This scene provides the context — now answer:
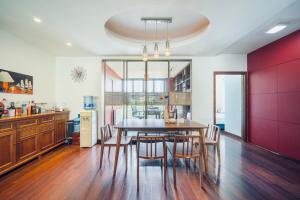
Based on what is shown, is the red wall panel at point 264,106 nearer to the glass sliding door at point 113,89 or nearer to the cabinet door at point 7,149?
the glass sliding door at point 113,89

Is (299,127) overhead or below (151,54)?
below

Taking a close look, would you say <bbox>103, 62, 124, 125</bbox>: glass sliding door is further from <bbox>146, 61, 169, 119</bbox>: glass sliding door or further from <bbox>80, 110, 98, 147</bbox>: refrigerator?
<bbox>146, 61, 169, 119</bbox>: glass sliding door

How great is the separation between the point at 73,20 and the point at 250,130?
5.37 m

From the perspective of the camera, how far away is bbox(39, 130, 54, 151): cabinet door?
3.45m

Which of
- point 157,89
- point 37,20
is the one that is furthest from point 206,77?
point 37,20

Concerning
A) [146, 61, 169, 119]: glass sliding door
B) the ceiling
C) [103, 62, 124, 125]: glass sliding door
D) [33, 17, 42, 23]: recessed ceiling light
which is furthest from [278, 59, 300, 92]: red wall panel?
[33, 17, 42, 23]: recessed ceiling light

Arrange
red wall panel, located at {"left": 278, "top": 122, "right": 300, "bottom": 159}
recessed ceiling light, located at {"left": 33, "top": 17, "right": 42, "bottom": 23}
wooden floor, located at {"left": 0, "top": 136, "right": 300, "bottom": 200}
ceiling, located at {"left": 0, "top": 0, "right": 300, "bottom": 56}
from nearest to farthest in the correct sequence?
wooden floor, located at {"left": 0, "top": 136, "right": 300, "bottom": 200} → ceiling, located at {"left": 0, "top": 0, "right": 300, "bottom": 56} → recessed ceiling light, located at {"left": 33, "top": 17, "right": 42, "bottom": 23} → red wall panel, located at {"left": 278, "top": 122, "right": 300, "bottom": 159}

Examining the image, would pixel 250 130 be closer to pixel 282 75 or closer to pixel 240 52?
pixel 282 75

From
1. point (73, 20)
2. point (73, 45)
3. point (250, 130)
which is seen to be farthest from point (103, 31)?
point (250, 130)

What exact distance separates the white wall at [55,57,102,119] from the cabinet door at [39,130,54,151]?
107 centimetres

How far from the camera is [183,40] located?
4.00 meters

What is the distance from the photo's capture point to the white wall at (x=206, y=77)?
15.9 ft

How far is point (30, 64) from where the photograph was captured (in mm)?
3797

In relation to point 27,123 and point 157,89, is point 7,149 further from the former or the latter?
point 157,89
